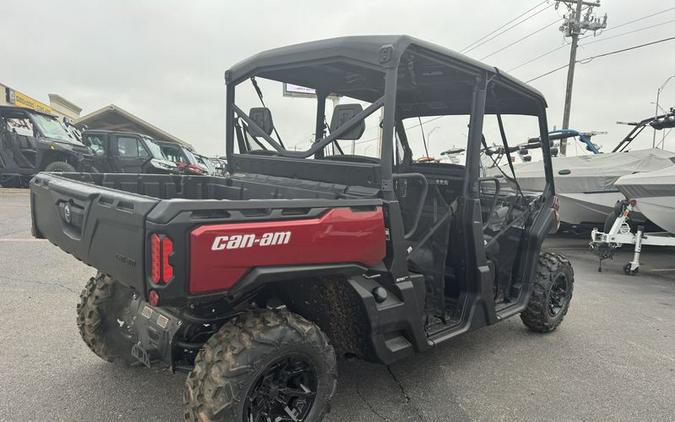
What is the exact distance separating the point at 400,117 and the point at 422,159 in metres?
0.46

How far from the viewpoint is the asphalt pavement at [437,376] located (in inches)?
112

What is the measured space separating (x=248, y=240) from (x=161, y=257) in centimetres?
37

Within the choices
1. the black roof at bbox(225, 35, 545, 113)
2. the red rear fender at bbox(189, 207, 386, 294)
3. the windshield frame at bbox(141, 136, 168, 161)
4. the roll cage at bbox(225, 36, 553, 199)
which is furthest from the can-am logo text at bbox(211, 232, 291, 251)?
the windshield frame at bbox(141, 136, 168, 161)

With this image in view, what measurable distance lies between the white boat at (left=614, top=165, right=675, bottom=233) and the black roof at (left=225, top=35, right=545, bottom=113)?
17.9ft

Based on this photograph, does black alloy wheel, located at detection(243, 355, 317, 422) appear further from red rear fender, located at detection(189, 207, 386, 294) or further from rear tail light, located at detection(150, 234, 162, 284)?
rear tail light, located at detection(150, 234, 162, 284)

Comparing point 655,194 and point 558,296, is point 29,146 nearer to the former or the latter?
point 558,296

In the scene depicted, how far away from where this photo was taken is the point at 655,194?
25.7 feet

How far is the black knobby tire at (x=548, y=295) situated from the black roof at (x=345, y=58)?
165 cm

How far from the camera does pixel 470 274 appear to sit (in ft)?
11.1

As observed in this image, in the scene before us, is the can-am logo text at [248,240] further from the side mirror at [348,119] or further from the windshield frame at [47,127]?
the windshield frame at [47,127]

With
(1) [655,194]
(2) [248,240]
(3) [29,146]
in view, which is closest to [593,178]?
(1) [655,194]

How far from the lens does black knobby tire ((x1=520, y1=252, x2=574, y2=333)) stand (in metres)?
4.25

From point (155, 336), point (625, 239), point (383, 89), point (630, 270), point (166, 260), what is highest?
point (383, 89)

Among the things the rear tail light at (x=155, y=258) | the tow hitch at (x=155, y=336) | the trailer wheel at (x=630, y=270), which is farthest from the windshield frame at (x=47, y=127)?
the trailer wheel at (x=630, y=270)
